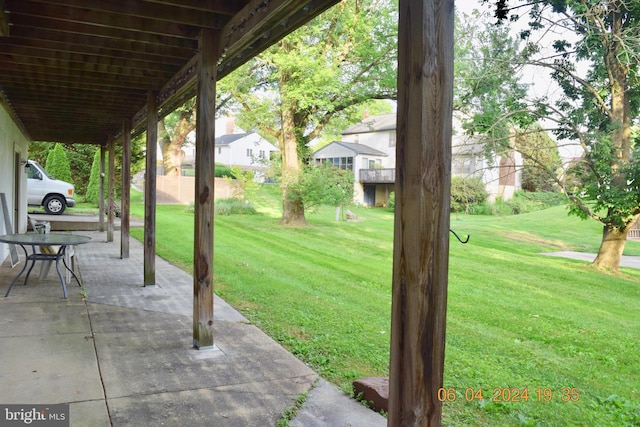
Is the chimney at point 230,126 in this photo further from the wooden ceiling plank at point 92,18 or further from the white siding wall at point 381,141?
the wooden ceiling plank at point 92,18

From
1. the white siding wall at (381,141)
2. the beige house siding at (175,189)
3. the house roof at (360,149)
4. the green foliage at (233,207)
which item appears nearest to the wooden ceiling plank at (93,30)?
the green foliage at (233,207)

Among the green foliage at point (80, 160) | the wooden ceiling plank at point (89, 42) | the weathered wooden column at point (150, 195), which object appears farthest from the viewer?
the green foliage at point (80, 160)

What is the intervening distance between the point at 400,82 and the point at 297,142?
671 inches

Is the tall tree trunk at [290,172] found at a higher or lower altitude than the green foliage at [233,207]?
higher

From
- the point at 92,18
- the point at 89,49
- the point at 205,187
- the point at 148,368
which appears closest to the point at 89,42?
the point at 89,49

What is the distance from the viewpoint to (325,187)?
17.9m

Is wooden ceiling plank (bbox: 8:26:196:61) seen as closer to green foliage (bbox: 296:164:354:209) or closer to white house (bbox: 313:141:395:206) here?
green foliage (bbox: 296:164:354:209)

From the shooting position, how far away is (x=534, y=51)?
1059 cm

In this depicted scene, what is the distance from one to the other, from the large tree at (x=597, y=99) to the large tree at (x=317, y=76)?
6.60m

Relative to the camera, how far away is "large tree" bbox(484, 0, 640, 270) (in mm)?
10094

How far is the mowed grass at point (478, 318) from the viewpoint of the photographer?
375cm

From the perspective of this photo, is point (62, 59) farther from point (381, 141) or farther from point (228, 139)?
point (228, 139)

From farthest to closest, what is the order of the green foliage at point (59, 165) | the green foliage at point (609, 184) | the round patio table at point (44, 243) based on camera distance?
the green foliage at point (59, 165) → the green foliage at point (609, 184) → the round patio table at point (44, 243)

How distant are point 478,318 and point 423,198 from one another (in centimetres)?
519
